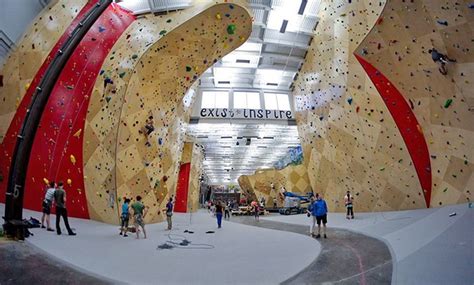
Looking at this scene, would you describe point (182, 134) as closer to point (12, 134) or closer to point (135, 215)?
point (12, 134)

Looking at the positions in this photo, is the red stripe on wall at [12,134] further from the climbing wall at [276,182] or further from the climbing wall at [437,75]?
the climbing wall at [276,182]

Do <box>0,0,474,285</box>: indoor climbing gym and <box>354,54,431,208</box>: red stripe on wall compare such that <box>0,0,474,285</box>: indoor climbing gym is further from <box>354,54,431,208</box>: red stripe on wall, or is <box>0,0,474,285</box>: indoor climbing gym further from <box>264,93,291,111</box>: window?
<box>264,93,291,111</box>: window

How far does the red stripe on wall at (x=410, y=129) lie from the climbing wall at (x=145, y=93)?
6458mm

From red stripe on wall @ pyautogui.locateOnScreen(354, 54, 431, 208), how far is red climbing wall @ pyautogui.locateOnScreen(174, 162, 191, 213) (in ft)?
59.2

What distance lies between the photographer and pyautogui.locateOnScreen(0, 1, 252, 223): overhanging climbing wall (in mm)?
10555

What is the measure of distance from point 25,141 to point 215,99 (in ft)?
65.0

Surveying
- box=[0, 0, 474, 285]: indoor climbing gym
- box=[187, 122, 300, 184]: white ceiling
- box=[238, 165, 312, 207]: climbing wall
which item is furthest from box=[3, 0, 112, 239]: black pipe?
box=[238, 165, 312, 207]: climbing wall

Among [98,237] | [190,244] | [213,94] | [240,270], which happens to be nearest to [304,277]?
[240,270]

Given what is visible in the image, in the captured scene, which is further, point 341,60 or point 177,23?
point 341,60

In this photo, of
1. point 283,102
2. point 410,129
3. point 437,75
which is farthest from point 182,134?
point 437,75

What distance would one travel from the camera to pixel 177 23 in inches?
469

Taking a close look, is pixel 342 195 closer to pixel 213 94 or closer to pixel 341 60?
pixel 341 60

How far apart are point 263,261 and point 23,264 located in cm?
425

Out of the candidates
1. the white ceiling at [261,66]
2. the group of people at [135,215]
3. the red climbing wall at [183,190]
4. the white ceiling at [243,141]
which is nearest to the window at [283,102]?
the white ceiling at [261,66]
